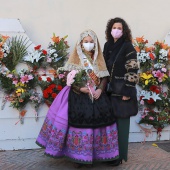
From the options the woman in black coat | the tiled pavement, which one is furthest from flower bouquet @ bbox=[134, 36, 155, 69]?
the tiled pavement

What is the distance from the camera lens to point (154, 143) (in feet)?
17.9

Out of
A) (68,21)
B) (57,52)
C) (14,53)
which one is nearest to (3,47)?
(14,53)

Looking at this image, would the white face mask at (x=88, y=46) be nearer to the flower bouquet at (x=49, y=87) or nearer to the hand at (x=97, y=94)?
the hand at (x=97, y=94)

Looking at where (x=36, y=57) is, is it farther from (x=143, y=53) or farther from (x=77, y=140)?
(x=143, y=53)

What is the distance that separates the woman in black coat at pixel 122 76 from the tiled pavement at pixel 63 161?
0.31m

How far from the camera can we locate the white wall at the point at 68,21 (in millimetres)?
4930

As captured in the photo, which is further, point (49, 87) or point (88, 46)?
point (49, 87)

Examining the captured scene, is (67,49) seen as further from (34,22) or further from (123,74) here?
(123,74)

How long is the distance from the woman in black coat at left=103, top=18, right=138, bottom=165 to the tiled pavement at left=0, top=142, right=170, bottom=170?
0.31 metres

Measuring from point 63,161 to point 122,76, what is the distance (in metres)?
1.47

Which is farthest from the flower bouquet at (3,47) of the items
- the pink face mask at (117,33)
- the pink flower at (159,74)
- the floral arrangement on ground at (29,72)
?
the pink flower at (159,74)

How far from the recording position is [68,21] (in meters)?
5.21

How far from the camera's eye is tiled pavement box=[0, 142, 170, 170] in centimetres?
430

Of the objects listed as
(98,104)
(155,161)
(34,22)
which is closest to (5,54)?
(34,22)
